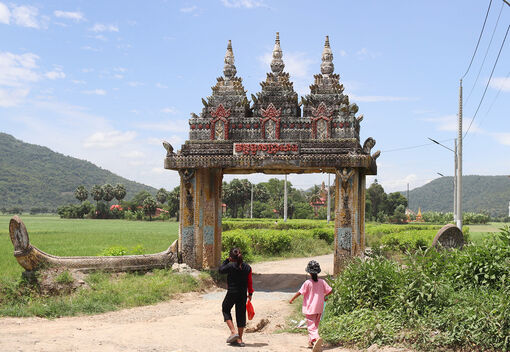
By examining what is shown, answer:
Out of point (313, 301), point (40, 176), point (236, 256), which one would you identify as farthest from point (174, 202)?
point (40, 176)

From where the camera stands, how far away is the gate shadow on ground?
13.7 m

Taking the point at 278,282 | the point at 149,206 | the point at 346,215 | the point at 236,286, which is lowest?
the point at 278,282

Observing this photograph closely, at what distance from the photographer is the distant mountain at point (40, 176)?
113750 millimetres

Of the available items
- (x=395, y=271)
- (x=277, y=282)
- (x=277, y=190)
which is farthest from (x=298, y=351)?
(x=277, y=190)

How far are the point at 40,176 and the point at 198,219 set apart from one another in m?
136

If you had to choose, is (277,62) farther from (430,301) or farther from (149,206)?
(149,206)

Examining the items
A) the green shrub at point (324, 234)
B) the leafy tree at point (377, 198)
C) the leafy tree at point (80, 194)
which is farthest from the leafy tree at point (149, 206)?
the green shrub at point (324, 234)

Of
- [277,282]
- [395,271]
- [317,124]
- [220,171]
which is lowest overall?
[277,282]

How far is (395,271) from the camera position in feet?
28.3

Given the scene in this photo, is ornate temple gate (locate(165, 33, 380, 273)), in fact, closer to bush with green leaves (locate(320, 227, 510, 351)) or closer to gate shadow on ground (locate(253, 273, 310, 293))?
gate shadow on ground (locate(253, 273, 310, 293))

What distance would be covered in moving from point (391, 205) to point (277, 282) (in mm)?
64348

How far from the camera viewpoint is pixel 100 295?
10.7m

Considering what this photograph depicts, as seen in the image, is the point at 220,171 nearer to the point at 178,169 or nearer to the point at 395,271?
the point at 178,169

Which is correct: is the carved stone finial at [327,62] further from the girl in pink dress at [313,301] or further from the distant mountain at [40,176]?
the distant mountain at [40,176]
